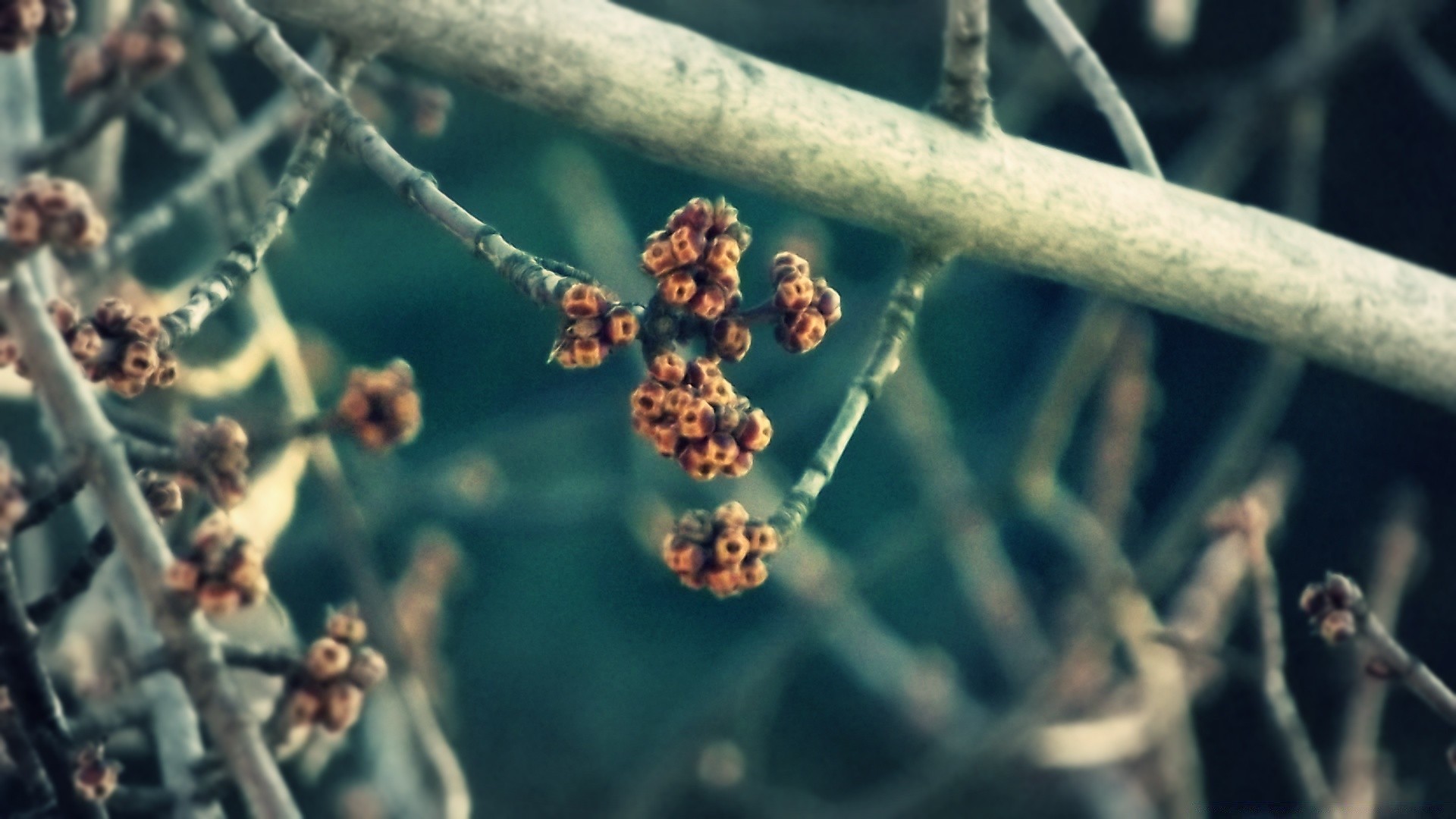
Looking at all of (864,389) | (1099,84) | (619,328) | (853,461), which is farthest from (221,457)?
(853,461)

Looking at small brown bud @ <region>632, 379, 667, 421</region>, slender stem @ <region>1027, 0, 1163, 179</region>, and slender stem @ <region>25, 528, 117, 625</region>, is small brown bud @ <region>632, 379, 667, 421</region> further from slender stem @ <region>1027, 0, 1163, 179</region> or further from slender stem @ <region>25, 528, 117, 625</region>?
slender stem @ <region>1027, 0, 1163, 179</region>

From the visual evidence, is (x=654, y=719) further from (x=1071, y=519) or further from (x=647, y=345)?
(x=647, y=345)

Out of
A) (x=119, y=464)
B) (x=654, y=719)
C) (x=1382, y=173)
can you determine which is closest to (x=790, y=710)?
(x=654, y=719)

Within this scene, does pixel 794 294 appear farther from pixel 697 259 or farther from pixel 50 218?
pixel 50 218

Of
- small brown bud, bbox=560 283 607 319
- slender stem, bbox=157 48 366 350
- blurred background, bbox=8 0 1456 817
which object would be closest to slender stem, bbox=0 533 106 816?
slender stem, bbox=157 48 366 350

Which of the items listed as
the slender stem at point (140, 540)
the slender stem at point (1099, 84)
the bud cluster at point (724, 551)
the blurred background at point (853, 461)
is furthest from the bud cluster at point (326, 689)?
the blurred background at point (853, 461)

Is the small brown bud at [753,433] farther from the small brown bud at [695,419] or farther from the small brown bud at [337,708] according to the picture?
the small brown bud at [337,708]
